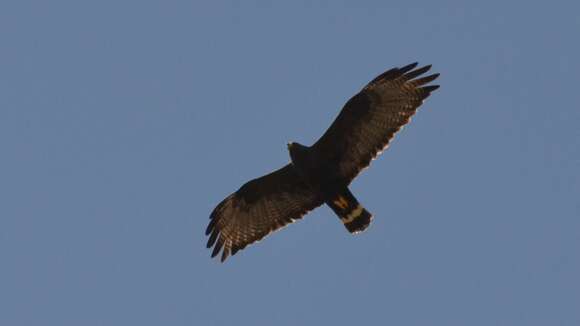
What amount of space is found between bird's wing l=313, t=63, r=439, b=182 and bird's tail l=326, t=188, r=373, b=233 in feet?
1.37

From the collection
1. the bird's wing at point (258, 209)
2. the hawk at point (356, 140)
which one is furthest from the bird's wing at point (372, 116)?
the bird's wing at point (258, 209)

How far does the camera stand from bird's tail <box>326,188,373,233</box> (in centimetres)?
2427

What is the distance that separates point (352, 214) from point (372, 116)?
1.55 m

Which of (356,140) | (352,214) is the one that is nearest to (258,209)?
(352,214)

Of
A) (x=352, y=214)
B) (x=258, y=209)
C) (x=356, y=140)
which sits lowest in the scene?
(x=352, y=214)

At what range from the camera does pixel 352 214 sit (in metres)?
24.3

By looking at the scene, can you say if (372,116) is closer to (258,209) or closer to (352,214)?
(352,214)

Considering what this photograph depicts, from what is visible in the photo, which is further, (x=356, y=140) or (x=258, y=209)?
(x=258, y=209)

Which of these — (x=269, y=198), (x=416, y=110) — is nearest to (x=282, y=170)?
(x=269, y=198)

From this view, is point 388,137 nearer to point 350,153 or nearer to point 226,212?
point 350,153

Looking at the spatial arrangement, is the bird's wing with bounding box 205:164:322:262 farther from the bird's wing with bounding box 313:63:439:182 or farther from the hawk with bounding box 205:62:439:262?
the bird's wing with bounding box 313:63:439:182

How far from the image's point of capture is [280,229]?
82.1 ft

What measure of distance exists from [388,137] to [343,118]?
0.76 metres

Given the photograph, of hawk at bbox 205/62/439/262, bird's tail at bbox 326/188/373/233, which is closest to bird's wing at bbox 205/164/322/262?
hawk at bbox 205/62/439/262
